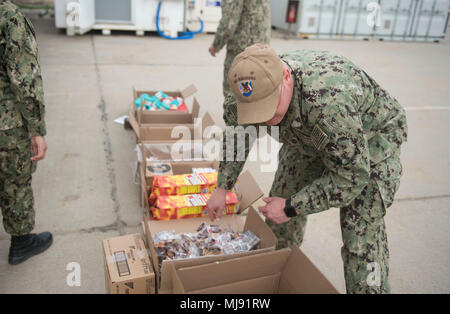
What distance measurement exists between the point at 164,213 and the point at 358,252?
1210mm

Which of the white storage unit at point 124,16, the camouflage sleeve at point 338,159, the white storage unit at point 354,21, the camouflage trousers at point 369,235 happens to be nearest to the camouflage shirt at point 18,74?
the camouflage sleeve at point 338,159

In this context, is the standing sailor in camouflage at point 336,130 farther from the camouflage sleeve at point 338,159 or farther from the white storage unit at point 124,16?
the white storage unit at point 124,16

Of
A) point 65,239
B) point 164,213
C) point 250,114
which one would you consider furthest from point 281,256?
point 65,239

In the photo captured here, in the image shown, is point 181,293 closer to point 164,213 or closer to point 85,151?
point 164,213

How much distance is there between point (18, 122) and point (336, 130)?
1.54m

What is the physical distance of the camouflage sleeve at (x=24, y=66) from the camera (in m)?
1.83

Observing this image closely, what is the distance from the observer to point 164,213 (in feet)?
8.24

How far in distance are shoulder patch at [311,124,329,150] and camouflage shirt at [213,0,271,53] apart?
265 cm

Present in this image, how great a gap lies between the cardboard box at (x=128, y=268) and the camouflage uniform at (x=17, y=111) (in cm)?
57

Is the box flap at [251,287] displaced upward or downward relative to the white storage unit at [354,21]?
downward

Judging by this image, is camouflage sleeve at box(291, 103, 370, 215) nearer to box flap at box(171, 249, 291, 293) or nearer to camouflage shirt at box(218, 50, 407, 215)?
camouflage shirt at box(218, 50, 407, 215)

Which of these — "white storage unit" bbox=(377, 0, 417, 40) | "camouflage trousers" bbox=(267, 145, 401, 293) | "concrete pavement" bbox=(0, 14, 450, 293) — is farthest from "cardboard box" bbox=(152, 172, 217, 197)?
"white storage unit" bbox=(377, 0, 417, 40)

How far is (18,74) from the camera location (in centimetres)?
188

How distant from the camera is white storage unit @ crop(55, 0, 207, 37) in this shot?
7941 millimetres
